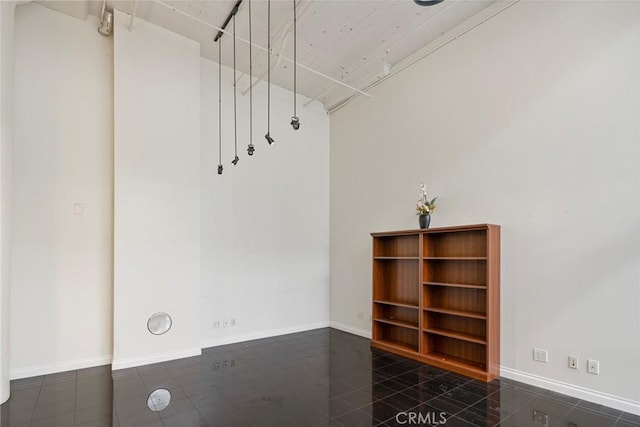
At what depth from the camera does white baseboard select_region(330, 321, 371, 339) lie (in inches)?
212

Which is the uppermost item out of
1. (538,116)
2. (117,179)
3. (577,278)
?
(538,116)

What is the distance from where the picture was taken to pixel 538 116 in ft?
11.8

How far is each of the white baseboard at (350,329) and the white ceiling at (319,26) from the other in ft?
13.0

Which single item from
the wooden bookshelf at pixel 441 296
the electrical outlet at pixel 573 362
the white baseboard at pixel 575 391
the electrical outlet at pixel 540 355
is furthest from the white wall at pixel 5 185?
the electrical outlet at pixel 573 362

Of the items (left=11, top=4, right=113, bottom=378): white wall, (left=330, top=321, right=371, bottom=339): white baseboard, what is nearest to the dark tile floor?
(left=11, top=4, right=113, bottom=378): white wall

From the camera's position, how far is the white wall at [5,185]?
3.17 m

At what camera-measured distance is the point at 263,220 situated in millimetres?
5570

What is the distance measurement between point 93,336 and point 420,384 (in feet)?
12.3

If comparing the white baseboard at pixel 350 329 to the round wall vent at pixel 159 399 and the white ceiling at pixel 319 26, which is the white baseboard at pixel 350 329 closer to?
the round wall vent at pixel 159 399

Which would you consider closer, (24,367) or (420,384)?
(420,384)

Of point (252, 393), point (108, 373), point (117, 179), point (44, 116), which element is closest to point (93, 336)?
point (108, 373)

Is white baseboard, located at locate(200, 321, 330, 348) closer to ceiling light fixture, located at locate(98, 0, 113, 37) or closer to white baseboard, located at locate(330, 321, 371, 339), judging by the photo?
white baseboard, located at locate(330, 321, 371, 339)

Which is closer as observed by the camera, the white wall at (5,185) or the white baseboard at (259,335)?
the white wall at (5,185)

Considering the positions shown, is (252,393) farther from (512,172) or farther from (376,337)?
(512,172)
